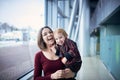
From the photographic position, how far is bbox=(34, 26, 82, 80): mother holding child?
179cm

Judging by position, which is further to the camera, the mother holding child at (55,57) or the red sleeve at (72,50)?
the red sleeve at (72,50)

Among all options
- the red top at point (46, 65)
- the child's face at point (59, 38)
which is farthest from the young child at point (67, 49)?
the red top at point (46, 65)

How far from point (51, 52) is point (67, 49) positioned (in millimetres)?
151

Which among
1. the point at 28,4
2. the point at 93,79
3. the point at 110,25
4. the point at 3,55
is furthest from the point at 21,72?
the point at 110,25

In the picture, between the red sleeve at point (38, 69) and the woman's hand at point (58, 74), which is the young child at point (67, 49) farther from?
the red sleeve at point (38, 69)

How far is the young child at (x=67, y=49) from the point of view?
189 cm

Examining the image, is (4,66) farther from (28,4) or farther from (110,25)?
(110,25)

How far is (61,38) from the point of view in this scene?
1.90 meters

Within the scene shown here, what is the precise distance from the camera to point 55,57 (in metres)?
1.85

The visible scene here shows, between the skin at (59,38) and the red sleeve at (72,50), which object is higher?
the skin at (59,38)

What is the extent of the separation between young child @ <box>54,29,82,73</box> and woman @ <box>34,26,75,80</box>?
5 centimetres

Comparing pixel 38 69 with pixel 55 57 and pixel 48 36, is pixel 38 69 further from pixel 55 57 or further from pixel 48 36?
pixel 48 36

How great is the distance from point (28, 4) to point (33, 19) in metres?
0.30

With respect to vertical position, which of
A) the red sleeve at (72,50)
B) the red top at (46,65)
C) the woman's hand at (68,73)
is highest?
the red sleeve at (72,50)
